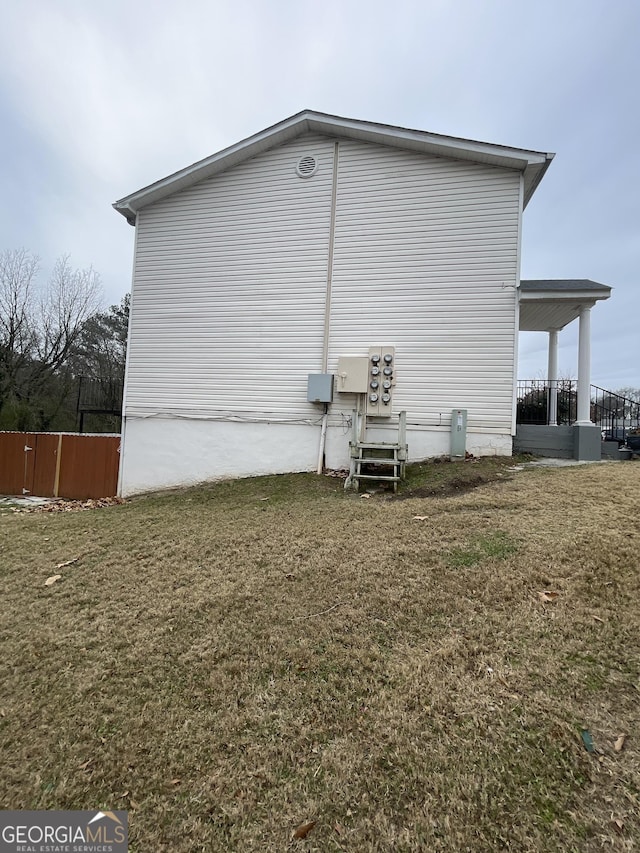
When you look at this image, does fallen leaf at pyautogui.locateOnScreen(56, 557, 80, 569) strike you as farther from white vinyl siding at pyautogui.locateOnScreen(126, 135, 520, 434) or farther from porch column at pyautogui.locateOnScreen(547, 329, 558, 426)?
porch column at pyautogui.locateOnScreen(547, 329, 558, 426)

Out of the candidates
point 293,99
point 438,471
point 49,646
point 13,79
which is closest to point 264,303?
point 438,471

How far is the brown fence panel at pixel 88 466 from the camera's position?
10.4 meters

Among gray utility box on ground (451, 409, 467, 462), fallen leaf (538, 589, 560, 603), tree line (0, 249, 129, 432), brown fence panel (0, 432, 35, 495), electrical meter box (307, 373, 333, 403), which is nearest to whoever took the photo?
fallen leaf (538, 589, 560, 603)

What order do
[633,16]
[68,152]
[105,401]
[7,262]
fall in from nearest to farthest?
1. [633,16]
2. [68,152]
3. [105,401]
4. [7,262]

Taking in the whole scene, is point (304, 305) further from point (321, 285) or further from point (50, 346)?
point (50, 346)

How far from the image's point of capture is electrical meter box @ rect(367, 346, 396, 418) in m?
7.84

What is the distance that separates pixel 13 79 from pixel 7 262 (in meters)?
12.7

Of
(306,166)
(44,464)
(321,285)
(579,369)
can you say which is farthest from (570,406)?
(44,464)

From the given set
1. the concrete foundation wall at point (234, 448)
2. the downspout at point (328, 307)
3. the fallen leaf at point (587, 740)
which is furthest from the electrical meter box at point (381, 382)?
the fallen leaf at point (587, 740)

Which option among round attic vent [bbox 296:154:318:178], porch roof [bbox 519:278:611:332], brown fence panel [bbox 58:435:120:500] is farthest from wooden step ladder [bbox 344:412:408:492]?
brown fence panel [bbox 58:435:120:500]

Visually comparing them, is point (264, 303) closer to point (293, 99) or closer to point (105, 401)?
point (293, 99)

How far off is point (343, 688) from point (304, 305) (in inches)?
294

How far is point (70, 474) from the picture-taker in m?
10.8

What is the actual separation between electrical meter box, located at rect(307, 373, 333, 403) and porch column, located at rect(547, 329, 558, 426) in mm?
5452
